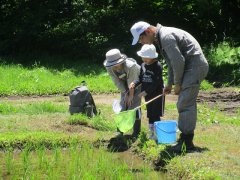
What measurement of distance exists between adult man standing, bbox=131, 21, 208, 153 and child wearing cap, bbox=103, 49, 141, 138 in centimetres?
88

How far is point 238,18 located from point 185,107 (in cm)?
1282

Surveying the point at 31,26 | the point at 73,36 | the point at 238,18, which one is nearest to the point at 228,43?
the point at 238,18

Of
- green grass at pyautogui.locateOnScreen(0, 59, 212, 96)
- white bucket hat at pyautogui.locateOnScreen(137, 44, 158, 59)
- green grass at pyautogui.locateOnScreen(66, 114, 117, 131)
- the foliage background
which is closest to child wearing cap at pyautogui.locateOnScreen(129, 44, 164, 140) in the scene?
white bucket hat at pyautogui.locateOnScreen(137, 44, 158, 59)

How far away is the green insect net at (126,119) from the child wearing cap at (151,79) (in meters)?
0.50

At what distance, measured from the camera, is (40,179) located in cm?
618

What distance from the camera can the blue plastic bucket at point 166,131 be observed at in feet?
23.6

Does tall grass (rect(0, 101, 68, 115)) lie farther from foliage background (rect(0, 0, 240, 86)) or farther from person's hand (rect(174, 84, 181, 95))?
foliage background (rect(0, 0, 240, 86))

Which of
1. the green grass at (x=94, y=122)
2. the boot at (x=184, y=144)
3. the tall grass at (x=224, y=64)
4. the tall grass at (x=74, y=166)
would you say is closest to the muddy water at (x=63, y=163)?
the tall grass at (x=74, y=166)

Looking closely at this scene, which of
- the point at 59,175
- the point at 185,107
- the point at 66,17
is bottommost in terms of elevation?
the point at 59,175

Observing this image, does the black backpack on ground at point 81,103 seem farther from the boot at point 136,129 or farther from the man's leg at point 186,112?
the man's leg at point 186,112

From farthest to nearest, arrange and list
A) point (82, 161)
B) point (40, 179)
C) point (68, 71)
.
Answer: point (68, 71) → point (82, 161) → point (40, 179)

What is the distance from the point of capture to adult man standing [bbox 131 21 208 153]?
6.71 metres

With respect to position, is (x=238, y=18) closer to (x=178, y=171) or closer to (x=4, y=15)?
(x=4, y=15)

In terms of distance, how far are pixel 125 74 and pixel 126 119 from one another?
0.91 meters
